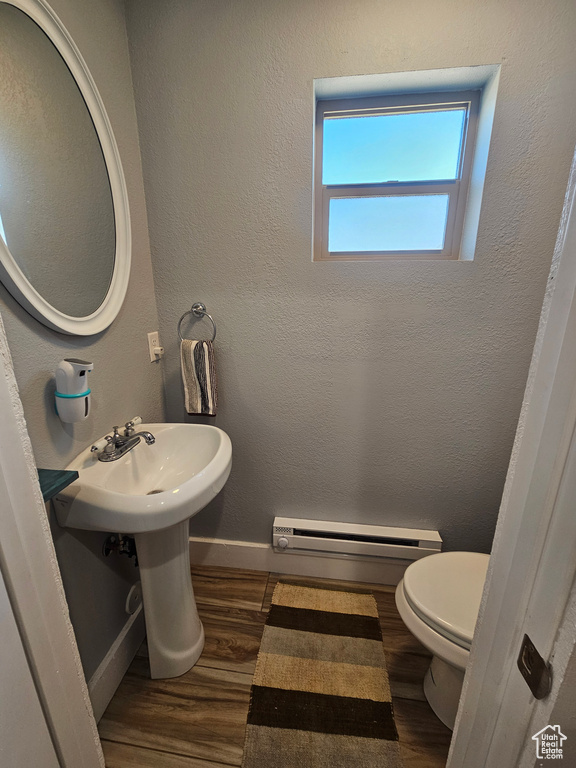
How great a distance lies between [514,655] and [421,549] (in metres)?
1.16

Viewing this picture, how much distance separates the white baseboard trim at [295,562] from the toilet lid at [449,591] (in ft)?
1.31

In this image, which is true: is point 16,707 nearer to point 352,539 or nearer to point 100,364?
point 100,364

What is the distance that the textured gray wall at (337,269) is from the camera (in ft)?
3.45

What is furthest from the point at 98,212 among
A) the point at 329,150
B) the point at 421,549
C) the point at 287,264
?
the point at 421,549

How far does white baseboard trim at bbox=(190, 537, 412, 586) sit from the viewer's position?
1.52 m

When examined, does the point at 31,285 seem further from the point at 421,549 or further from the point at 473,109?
the point at 421,549

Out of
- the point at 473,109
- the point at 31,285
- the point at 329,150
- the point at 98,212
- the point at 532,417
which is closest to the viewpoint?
the point at 532,417

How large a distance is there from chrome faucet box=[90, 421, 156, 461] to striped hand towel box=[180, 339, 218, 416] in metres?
0.29

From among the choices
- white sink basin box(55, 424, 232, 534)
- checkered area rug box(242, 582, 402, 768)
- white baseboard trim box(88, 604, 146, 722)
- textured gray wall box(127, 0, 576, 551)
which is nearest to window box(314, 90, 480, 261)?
textured gray wall box(127, 0, 576, 551)

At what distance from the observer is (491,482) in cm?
137

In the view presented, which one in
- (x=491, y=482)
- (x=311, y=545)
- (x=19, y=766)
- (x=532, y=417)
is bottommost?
(x=311, y=545)

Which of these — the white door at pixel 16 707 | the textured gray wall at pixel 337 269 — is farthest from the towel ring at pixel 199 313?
the white door at pixel 16 707

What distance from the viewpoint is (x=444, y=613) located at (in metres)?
0.94

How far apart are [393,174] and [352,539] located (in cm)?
158
